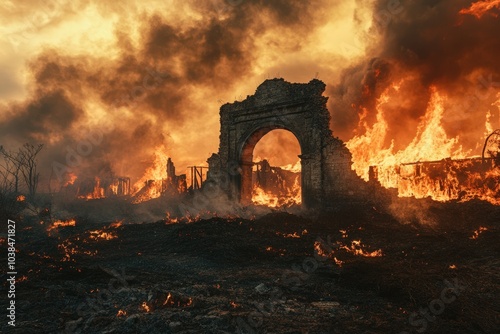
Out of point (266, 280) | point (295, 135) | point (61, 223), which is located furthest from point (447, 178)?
point (61, 223)

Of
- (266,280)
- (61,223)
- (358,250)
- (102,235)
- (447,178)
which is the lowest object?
(266,280)

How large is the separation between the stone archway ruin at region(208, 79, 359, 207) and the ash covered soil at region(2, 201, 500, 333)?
3364 mm

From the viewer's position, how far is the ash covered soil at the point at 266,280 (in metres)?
4.38

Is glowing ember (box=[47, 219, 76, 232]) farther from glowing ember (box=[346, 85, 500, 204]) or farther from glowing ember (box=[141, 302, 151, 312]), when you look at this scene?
glowing ember (box=[346, 85, 500, 204])

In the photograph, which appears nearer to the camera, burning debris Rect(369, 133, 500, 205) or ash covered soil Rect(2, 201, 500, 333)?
ash covered soil Rect(2, 201, 500, 333)

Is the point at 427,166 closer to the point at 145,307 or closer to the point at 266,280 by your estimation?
the point at 266,280

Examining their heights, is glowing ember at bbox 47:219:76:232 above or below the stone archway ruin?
below

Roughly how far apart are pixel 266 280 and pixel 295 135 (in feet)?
36.9

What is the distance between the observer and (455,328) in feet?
13.7

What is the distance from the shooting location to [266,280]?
6.76 m

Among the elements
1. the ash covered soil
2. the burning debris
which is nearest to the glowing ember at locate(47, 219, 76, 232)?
the ash covered soil

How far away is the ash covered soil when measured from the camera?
4375mm

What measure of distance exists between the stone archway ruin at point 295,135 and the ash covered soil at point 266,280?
336 cm

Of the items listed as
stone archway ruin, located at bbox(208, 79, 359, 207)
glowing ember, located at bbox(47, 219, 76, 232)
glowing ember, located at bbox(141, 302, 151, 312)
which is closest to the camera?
glowing ember, located at bbox(141, 302, 151, 312)
